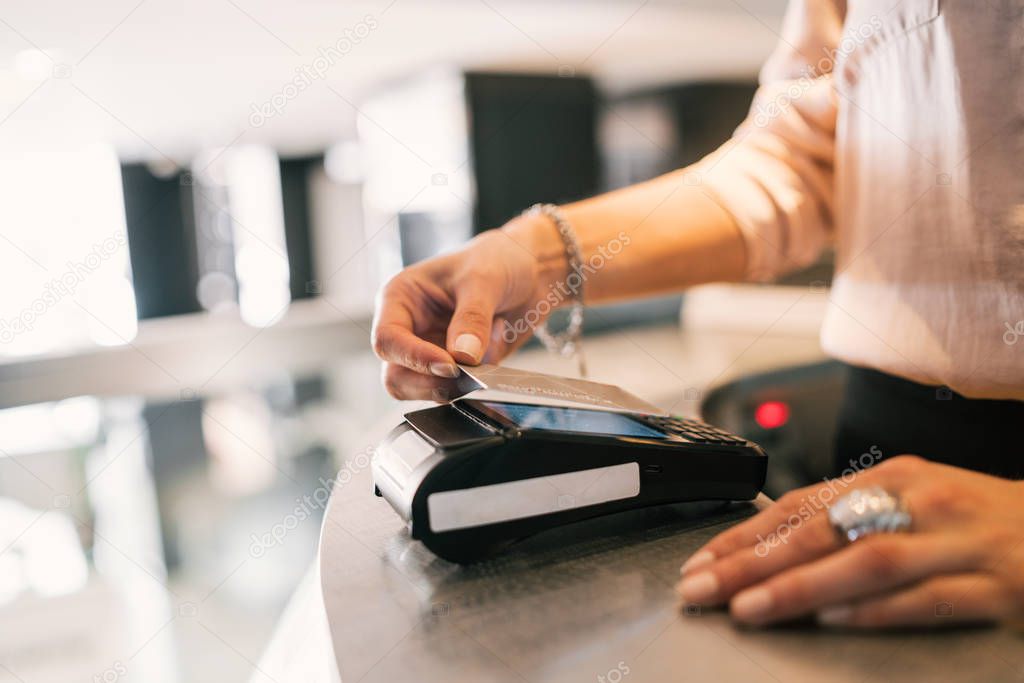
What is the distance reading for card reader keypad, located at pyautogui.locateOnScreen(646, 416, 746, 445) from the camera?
0.64 m

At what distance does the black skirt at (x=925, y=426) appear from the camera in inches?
30.3

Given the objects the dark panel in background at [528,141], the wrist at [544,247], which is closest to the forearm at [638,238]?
the wrist at [544,247]

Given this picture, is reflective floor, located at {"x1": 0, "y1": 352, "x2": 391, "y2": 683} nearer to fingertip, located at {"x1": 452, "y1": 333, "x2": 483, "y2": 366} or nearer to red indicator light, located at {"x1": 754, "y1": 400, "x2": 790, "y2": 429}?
fingertip, located at {"x1": 452, "y1": 333, "x2": 483, "y2": 366}

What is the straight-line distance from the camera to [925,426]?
0.85m

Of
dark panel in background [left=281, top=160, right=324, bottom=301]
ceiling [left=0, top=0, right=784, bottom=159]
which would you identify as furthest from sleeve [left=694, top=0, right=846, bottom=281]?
dark panel in background [left=281, top=160, right=324, bottom=301]

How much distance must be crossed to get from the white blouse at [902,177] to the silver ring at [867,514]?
0.36m

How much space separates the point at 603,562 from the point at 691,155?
327 inches

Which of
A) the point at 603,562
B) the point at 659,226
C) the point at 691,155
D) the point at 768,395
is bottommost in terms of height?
the point at 691,155

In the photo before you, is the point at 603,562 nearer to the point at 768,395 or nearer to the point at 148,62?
the point at 768,395

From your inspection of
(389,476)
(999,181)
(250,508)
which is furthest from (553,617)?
(250,508)

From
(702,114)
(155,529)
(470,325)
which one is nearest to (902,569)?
(470,325)

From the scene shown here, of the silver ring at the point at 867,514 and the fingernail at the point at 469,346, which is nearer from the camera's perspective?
the silver ring at the point at 867,514

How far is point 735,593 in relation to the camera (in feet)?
1.53

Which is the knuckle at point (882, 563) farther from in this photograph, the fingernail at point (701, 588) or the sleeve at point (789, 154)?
the sleeve at point (789, 154)
